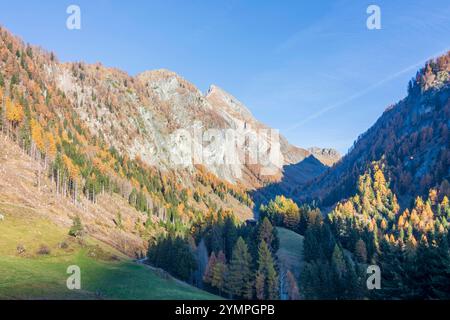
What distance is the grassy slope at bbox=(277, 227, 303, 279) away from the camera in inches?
3844

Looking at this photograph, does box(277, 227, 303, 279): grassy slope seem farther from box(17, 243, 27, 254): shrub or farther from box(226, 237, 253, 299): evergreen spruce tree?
box(17, 243, 27, 254): shrub

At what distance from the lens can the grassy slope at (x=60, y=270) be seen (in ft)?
167

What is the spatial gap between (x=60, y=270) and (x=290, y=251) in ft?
218

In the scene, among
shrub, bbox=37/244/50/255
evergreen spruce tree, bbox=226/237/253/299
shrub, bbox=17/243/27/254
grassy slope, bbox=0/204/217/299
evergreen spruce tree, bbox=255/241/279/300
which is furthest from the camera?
evergreen spruce tree, bbox=226/237/253/299

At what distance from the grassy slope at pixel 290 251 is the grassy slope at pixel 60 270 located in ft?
109

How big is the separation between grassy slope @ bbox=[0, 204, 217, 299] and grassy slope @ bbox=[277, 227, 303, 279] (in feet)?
109

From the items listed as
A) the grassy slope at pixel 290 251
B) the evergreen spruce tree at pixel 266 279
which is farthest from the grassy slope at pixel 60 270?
the grassy slope at pixel 290 251

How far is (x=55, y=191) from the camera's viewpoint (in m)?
118

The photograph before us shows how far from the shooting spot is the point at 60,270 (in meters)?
62.6

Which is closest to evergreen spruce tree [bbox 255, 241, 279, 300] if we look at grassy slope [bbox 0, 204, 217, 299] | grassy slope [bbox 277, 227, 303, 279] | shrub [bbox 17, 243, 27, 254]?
grassy slope [bbox 0, 204, 217, 299]
